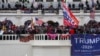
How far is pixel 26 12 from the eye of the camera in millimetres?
71562

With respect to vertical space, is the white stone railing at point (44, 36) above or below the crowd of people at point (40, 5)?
below

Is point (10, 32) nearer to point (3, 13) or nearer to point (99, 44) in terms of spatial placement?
point (99, 44)

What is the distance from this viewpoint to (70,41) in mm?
57188

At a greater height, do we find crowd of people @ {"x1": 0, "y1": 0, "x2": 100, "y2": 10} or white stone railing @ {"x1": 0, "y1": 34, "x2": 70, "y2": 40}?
crowd of people @ {"x1": 0, "y1": 0, "x2": 100, "y2": 10}

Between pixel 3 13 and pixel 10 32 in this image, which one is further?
pixel 3 13

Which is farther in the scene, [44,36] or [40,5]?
[40,5]

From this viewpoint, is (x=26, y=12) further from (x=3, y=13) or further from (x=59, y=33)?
(x=59, y=33)

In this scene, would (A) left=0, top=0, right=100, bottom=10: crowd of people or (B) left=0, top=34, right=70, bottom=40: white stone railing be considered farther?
(A) left=0, top=0, right=100, bottom=10: crowd of people

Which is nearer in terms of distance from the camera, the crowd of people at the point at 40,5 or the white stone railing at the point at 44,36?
the white stone railing at the point at 44,36

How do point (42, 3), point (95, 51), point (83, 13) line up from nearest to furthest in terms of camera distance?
point (95, 51)
point (83, 13)
point (42, 3)

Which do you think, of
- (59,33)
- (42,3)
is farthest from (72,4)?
(59,33)

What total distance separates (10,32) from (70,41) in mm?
4873

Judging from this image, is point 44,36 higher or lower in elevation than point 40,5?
lower

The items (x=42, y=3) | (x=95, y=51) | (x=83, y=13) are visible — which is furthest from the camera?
(x=42, y=3)
